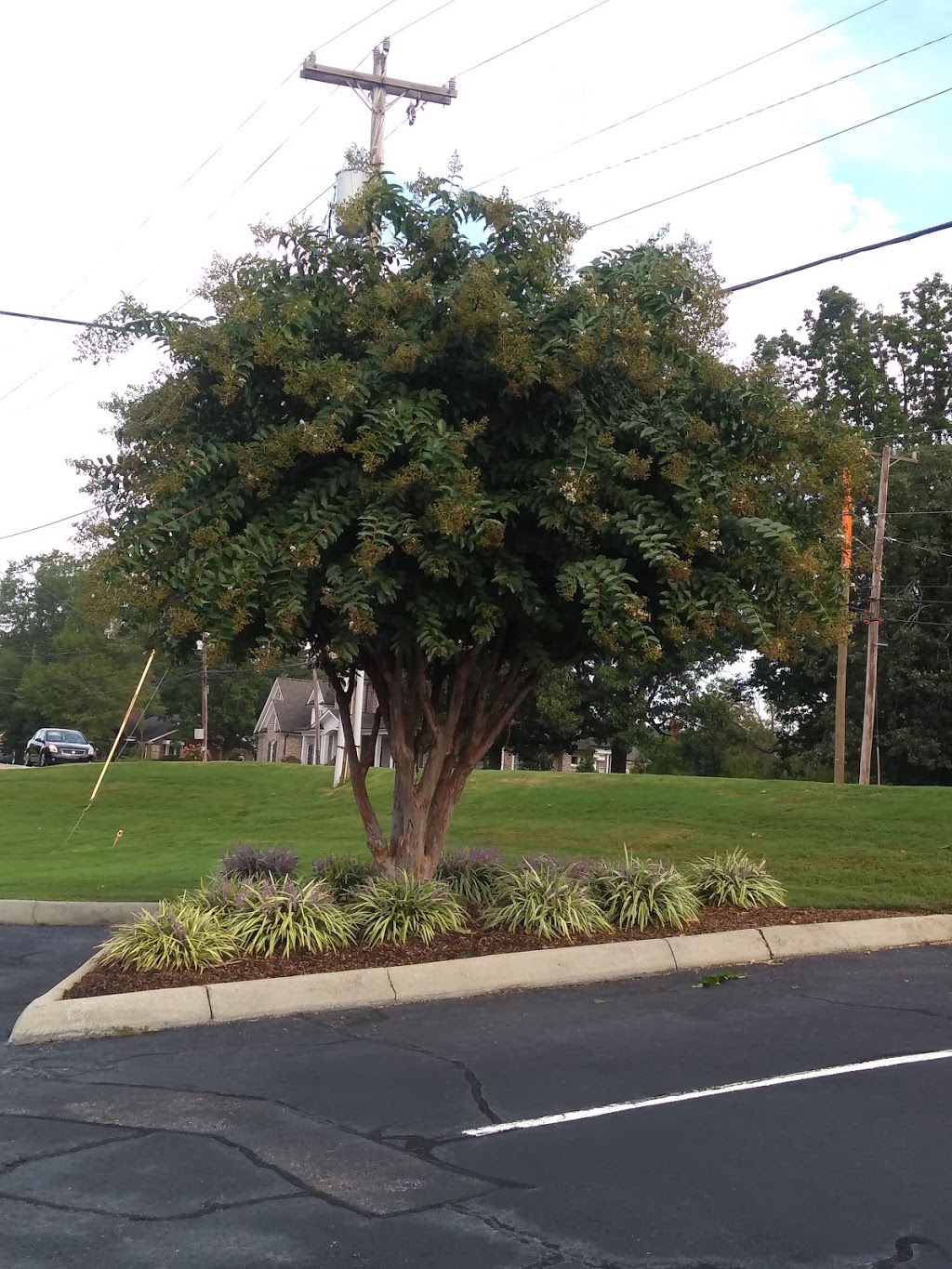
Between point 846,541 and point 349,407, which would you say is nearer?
point 349,407

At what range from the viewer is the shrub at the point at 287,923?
8.90m

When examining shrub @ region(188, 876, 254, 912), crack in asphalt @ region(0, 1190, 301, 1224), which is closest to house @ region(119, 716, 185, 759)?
shrub @ region(188, 876, 254, 912)

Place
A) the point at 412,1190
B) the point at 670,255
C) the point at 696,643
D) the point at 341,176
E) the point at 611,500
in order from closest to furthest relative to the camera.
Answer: the point at 412,1190 → the point at 611,500 → the point at 670,255 → the point at 696,643 → the point at 341,176

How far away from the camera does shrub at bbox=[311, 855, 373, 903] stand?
10406mm

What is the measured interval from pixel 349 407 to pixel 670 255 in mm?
3134

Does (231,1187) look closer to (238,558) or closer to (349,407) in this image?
(238,558)

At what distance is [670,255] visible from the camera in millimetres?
9836

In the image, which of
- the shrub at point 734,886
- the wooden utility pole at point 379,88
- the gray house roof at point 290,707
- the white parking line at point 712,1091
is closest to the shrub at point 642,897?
the shrub at point 734,886

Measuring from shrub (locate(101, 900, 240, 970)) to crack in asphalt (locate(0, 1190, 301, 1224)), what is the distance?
3.72 meters

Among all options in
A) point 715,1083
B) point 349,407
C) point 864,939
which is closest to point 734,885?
point 864,939

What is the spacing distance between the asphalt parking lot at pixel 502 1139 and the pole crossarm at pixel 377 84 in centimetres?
1534

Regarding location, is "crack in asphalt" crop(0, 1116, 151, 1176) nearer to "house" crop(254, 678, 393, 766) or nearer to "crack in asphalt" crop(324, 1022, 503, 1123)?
"crack in asphalt" crop(324, 1022, 503, 1123)

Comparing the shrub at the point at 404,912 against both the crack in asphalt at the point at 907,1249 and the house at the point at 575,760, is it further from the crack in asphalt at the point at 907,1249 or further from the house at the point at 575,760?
the house at the point at 575,760

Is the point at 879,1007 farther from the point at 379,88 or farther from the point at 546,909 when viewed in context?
the point at 379,88
